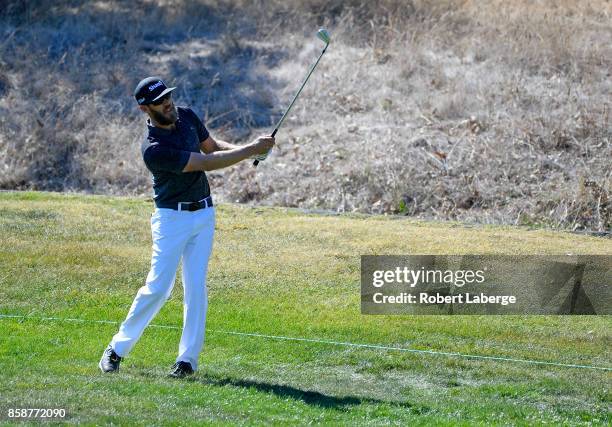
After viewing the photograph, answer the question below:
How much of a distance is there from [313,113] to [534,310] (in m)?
9.52

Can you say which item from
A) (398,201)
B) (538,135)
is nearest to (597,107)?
(538,135)

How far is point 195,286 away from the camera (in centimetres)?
815

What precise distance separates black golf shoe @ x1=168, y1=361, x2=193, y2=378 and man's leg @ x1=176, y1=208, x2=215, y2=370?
0.03 metres

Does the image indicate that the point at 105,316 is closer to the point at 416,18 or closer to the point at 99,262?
the point at 99,262

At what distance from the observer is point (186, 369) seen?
27.2 ft

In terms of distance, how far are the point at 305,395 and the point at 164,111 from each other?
2.26m

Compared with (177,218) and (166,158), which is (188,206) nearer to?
(177,218)

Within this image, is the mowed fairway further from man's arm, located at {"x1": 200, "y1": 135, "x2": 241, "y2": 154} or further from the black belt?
man's arm, located at {"x1": 200, "y1": 135, "x2": 241, "y2": 154}

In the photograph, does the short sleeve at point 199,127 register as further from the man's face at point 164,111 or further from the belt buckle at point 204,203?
the belt buckle at point 204,203

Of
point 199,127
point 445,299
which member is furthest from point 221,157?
point 445,299

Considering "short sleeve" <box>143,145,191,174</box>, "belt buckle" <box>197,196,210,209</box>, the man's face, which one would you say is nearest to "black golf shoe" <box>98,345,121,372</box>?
"belt buckle" <box>197,196,210,209</box>

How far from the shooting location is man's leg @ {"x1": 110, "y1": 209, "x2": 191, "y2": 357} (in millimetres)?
8148

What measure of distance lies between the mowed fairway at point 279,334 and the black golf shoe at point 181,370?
0.11m

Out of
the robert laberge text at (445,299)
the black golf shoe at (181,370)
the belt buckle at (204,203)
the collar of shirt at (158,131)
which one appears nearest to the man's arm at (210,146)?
the collar of shirt at (158,131)
